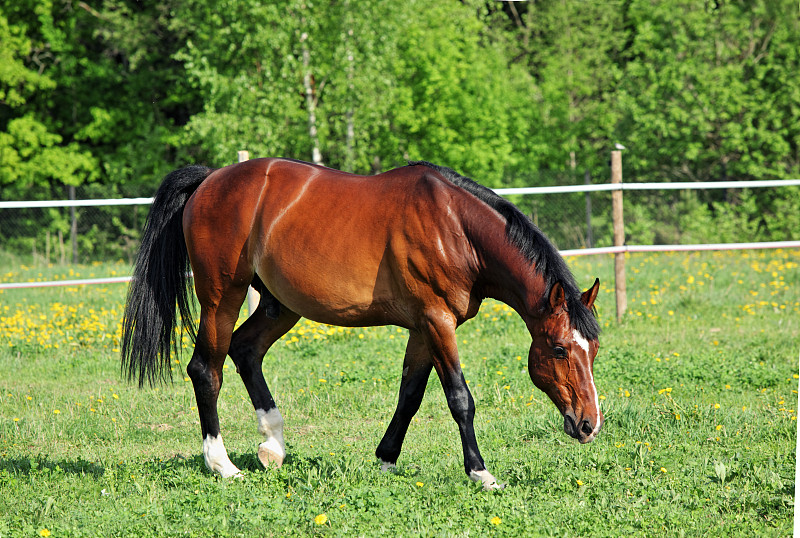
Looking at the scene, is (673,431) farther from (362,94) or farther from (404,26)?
(404,26)

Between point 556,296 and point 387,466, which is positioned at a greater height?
point 556,296

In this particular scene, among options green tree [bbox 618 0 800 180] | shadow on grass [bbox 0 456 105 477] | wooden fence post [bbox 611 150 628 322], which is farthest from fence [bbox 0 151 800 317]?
shadow on grass [bbox 0 456 105 477]

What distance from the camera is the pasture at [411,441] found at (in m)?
3.59

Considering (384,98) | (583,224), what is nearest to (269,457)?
(384,98)

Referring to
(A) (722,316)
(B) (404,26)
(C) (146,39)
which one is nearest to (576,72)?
(B) (404,26)

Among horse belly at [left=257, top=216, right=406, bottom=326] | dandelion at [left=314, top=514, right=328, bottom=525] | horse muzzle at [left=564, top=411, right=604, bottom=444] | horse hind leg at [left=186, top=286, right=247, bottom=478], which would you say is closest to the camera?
dandelion at [left=314, top=514, right=328, bottom=525]

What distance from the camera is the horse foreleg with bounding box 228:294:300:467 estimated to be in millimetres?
4480

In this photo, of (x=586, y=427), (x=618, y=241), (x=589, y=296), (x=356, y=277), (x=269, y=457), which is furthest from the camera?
(x=618, y=241)

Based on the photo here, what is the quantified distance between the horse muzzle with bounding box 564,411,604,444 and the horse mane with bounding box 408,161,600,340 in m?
0.40

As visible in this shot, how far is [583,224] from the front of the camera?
17.5 m

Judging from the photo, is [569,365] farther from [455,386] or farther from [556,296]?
[455,386]

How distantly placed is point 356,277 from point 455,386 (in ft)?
2.56

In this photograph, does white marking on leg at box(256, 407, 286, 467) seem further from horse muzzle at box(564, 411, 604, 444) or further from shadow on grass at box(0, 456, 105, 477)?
horse muzzle at box(564, 411, 604, 444)

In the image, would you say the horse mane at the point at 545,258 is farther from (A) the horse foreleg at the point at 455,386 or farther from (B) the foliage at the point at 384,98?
(B) the foliage at the point at 384,98
